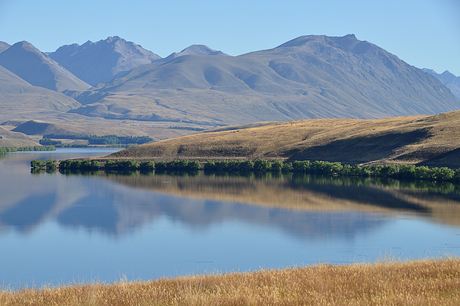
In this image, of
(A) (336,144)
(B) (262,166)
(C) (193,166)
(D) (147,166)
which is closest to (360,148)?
(A) (336,144)

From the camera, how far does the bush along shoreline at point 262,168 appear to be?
85688 mm

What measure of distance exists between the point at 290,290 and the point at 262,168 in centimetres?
8689

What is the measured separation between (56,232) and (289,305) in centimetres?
3321

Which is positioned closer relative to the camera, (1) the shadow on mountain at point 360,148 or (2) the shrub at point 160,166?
(1) the shadow on mountain at point 360,148

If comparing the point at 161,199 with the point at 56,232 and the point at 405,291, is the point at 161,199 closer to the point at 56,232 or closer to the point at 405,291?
the point at 56,232

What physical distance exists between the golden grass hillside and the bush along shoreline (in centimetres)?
886

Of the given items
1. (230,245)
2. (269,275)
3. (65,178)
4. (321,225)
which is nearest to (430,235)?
(321,225)

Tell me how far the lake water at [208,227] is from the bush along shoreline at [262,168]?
9.09 meters

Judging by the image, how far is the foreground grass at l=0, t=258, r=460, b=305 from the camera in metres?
15.4

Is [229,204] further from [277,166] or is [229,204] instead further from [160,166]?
[160,166]

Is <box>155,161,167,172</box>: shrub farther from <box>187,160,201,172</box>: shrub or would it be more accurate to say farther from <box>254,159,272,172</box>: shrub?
<box>254,159,272,172</box>: shrub

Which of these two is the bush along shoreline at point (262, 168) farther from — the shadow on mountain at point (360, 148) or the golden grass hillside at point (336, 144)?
the golden grass hillside at point (336, 144)

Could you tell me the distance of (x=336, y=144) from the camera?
387 feet

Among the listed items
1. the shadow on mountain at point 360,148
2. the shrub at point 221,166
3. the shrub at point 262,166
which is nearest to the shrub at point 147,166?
the shrub at point 221,166
